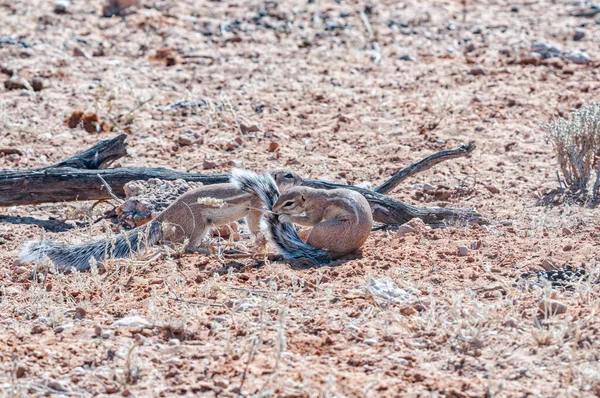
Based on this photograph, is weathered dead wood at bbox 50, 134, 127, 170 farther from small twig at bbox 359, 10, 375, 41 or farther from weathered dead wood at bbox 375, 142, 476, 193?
small twig at bbox 359, 10, 375, 41

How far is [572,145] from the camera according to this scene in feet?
24.3

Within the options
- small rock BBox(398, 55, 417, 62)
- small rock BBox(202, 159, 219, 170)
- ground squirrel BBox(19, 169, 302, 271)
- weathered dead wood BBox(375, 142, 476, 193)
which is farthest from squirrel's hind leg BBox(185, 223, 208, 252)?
small rock BBox(398, 55, 417, 62)

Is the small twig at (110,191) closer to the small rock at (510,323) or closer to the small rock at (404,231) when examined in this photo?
the small rock at (404,231)

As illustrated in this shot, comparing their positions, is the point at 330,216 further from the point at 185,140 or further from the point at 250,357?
the point at 185,140

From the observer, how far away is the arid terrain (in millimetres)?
3977

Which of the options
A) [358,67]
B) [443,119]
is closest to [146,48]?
[358,67]

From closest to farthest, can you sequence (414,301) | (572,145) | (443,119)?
(414,301) < (572,145) < (443,119)

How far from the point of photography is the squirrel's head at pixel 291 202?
229 inches

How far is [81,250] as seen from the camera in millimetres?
5816

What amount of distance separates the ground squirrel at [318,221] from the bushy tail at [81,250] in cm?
80

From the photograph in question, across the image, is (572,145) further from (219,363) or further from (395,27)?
(395,27)

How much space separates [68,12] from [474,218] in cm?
774

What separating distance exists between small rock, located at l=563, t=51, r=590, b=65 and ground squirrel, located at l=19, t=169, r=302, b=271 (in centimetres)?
596

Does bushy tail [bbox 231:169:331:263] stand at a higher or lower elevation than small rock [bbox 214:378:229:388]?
lower
